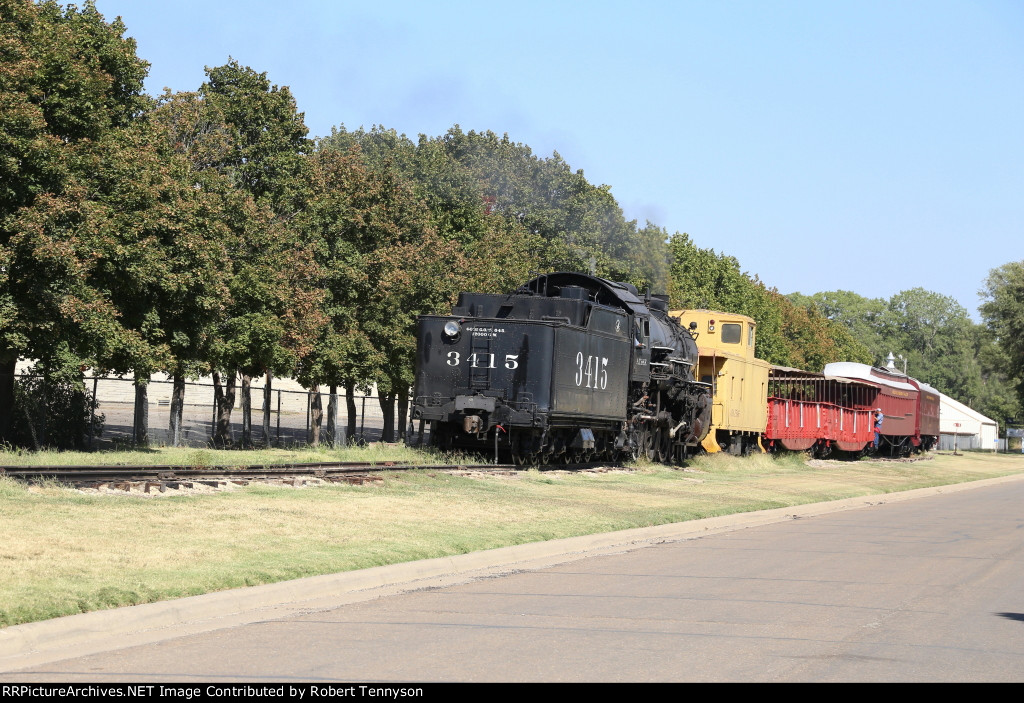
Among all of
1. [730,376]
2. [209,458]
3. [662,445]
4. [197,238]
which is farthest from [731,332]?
[209,458]

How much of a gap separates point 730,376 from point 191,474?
67.7ft

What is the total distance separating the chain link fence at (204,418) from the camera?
42.0 m

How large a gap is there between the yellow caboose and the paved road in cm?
2022

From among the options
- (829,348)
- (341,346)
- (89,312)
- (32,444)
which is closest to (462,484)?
(89,312)

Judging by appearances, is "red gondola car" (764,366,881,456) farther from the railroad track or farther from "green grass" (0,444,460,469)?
the railroad track

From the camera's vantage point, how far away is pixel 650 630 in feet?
29.0

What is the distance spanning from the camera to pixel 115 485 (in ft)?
49.6

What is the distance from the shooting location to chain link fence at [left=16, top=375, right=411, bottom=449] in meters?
42.0

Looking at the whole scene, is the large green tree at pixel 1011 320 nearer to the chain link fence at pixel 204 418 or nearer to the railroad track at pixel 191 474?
the chain link fence at pixel 204 418

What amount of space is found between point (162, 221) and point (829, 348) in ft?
284

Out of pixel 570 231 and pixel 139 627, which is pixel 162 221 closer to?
pixel 139 627

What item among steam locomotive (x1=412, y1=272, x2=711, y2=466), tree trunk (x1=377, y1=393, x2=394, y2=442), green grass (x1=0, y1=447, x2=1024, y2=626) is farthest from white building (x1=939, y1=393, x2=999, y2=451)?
green grass (x1=0, y1=447, x2=1024, y2=626)

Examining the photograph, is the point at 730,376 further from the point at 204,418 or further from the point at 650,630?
the point at 204,418

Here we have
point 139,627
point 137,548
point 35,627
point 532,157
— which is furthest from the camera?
point 532,157
